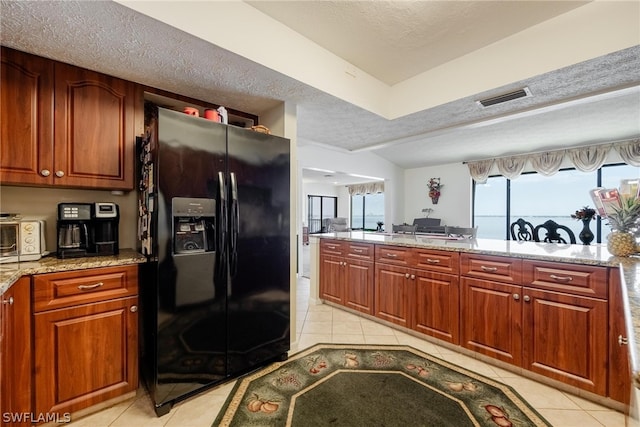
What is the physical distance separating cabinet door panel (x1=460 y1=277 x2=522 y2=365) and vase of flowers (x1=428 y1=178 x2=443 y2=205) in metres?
5.23

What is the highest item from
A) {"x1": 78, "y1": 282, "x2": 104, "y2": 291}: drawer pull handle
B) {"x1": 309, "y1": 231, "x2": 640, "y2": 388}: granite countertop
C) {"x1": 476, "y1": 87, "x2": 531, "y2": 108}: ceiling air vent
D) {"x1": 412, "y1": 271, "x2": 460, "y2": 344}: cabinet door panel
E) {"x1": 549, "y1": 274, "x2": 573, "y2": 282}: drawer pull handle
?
{"x1": 476, "y1": 87, "x2": 531, "y2": 108}: ceiling air vent

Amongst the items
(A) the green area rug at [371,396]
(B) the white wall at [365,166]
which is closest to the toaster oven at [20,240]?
(A) the green area rug at [371,396]

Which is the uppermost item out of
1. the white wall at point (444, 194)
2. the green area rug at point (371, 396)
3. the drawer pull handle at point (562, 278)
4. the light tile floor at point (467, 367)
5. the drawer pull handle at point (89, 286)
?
the white wall at point (444, 194)

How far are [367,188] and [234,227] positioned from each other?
8.28 metres

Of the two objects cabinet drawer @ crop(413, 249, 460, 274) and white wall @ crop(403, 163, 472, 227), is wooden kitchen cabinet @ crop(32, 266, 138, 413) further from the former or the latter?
white wall @ crop(403, 163, 472, 227)

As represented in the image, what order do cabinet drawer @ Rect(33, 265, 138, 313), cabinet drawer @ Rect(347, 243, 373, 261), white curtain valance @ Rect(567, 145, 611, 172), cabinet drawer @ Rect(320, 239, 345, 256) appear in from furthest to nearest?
white curtain valance @ Rect(567, 145, 611, 172), cabinet drawer @ Rect(320, 239, 345, 256), cabinet drawer @ Rect(347, 243, 373, 261), cabinet drawer @ Rect(33, 265, 138, 313)

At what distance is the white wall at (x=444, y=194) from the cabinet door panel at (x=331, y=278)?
477 centimetres

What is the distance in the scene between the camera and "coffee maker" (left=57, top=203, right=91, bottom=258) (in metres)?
1.71

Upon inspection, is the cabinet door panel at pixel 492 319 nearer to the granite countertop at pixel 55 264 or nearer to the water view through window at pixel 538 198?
the granite countertop at pixel 55 264

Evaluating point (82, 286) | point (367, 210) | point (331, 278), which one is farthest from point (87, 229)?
point (367, 210)

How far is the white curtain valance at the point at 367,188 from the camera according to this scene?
9258 millimetres

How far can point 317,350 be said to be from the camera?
7.86ft

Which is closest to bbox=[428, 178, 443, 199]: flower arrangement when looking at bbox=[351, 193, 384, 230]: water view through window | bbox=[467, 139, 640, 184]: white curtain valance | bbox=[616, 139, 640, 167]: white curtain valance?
bbox=[467, 139, 640, 184]: white curtain valance

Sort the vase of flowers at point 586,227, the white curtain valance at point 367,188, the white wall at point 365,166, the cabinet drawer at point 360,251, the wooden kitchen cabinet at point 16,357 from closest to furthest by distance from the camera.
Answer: the wooden kitchen cabinet at point 16,357 < the vase of flowers at point 586,227 < the cabinet drawer at point 360,251 < the white wall at point 365,166 < the white curtain valance at point 367,188
